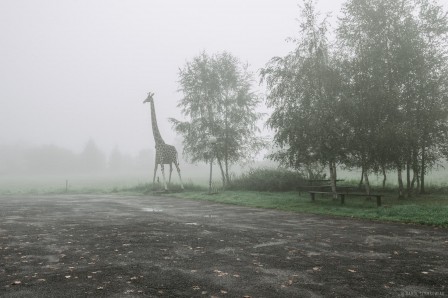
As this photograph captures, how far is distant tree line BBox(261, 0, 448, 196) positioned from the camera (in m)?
19.8

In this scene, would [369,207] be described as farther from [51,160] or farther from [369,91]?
[51,160]

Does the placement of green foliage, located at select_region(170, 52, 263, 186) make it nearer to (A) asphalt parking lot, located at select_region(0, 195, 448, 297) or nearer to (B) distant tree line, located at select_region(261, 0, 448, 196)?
(B) distant tree line, located at select_region(261, 0, 448, 196)

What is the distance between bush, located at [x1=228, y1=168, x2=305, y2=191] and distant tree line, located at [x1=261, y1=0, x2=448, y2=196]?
22.2 ft

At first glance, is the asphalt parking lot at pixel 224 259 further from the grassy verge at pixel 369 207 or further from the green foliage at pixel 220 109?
the green foliage at pixel 220 109

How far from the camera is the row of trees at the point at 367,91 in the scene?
19.8 meters

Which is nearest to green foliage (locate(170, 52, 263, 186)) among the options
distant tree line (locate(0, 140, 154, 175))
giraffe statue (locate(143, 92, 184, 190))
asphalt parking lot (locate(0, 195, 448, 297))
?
giraffe statue (locate(143, 92, 184, 190))

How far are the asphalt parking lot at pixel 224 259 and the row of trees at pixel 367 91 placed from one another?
7.24 m

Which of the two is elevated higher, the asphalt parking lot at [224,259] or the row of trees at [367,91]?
the row of trees at [367,91]

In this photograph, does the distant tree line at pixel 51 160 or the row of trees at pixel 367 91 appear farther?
the distant tree line at pixel 51 160

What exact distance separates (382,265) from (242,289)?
3.50m

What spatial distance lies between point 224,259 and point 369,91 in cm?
1526

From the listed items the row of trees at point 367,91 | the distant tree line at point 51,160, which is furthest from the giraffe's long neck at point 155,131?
the distant tree line at point 51,160

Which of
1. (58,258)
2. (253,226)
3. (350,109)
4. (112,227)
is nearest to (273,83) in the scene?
(350,109)

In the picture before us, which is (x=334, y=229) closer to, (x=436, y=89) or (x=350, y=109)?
(x=350, y=109)
